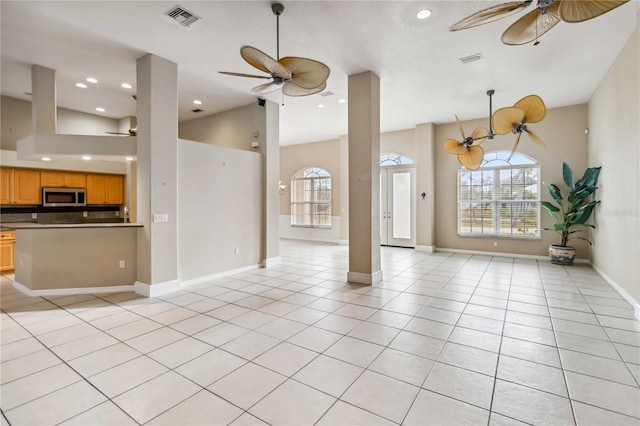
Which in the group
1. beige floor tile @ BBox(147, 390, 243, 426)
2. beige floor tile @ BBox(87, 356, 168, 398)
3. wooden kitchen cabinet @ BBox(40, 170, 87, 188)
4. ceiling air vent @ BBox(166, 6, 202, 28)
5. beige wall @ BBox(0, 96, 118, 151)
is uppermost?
ceiling air vent @ BBox(166, 6, 202, 28)

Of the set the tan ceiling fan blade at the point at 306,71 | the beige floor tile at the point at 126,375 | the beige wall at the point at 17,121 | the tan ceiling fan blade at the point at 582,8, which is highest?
the beige wall at the point at 17,121

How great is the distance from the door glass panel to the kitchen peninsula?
7020 millimetres

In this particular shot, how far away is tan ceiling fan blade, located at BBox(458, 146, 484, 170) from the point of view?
21.0ft

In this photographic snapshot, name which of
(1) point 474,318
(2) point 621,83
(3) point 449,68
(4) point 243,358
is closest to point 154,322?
(4) point 243,358

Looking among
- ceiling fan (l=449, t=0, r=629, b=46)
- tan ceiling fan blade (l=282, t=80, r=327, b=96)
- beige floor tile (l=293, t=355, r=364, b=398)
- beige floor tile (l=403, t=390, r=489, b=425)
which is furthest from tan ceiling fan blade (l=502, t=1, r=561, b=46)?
beige floor tile (l=293, t=355, r=364, b=398)

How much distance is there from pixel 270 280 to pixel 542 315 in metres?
3.97

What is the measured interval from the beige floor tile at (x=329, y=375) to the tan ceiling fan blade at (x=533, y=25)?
3256 millimetres

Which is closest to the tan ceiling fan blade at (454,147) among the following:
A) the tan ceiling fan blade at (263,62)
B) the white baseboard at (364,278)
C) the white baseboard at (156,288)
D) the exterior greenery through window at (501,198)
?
the exterior greenery through window at (501,198)

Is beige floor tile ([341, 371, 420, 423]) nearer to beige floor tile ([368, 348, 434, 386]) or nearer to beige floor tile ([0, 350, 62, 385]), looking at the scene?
beige floor tile ([368, 348, 434, 386])

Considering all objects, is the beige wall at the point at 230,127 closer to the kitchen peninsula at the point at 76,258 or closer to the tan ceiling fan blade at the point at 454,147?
the kitchen peninsula at the point at 76,258

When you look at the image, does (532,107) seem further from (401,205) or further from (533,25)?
(401,205)

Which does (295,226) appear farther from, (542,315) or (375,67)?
(542,315)

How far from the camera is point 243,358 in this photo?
2.67m

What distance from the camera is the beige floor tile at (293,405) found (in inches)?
75.7
